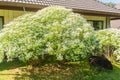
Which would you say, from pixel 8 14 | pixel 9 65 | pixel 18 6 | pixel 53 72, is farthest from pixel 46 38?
pixel 8 14

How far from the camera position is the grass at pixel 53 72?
36.0 ft

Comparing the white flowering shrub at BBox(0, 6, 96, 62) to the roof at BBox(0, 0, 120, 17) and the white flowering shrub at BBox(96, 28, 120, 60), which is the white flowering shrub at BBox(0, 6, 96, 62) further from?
the white flowering shrub at BBox(96, 28, 120, 60)

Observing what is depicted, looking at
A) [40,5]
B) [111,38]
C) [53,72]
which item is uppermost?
[40,5]

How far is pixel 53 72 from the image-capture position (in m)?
11.6

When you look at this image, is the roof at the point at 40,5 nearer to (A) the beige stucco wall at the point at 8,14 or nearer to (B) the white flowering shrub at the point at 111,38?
(A) the beige stucco wall at the point at 8,14

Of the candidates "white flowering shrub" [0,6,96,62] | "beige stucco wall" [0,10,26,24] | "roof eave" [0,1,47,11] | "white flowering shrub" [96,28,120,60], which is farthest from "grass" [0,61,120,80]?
"roof eave" [0,1,47,11]

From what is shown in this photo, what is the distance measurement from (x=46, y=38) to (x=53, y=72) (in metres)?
1.98

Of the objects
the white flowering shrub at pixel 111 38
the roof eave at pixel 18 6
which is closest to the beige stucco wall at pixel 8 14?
the roof eave at pixel 18 6

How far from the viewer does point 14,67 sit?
1225 cm

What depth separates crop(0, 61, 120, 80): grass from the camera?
1098 cm

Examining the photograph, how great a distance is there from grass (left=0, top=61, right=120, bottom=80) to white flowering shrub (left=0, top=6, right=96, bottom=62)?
0.93 meters

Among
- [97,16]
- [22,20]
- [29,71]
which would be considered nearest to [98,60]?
[29,71]

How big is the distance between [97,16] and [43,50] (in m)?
10.7

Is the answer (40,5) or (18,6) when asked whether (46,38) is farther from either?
(40,5)
